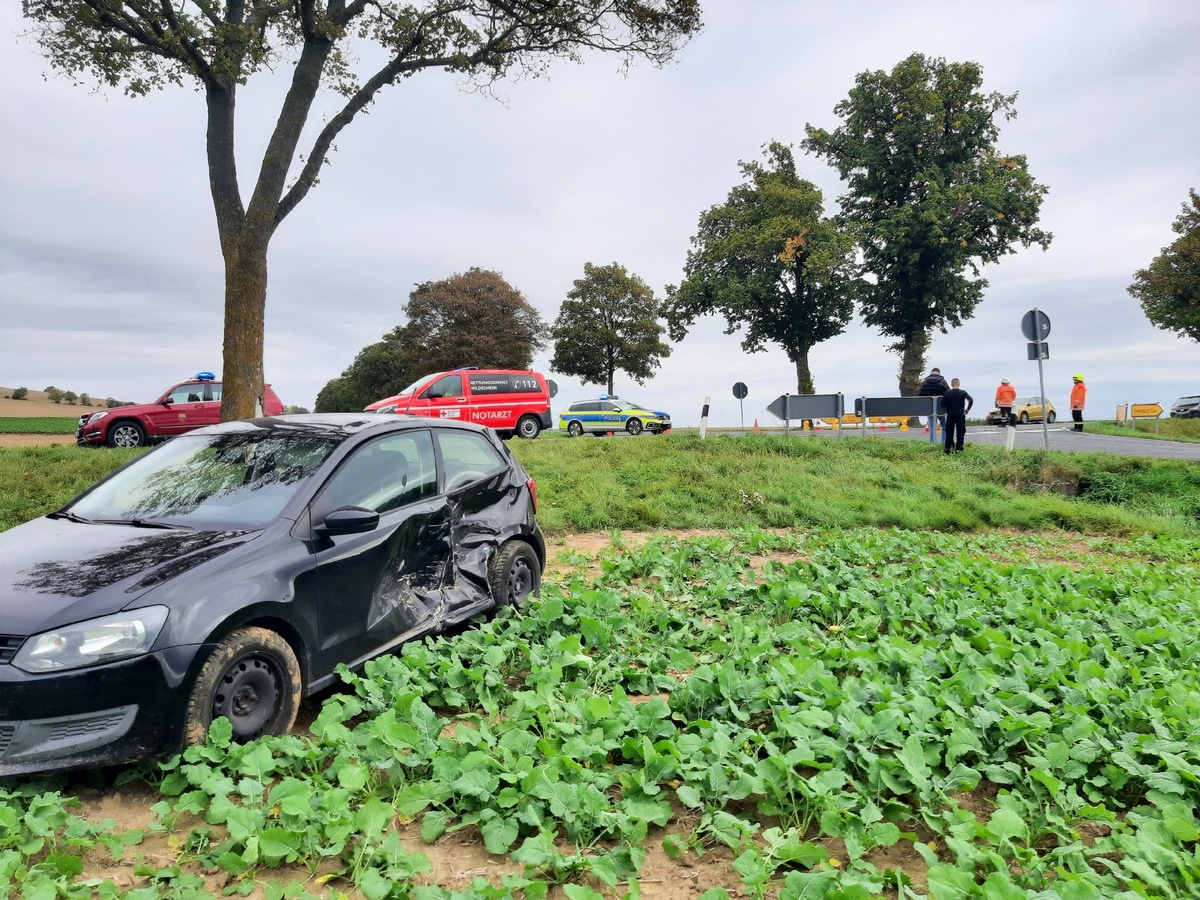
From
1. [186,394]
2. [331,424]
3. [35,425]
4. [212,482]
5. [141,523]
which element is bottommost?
[141,523]

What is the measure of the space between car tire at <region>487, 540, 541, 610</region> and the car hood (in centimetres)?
199

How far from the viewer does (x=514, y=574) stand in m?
5.70

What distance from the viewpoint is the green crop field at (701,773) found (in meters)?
2.56

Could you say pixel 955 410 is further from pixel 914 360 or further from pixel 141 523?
pixel 914 360

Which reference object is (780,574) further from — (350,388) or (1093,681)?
(350,388)

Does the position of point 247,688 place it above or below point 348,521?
below

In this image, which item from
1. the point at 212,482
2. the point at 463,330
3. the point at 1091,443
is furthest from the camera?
the point at 463,330

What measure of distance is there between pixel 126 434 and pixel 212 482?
1728 cm

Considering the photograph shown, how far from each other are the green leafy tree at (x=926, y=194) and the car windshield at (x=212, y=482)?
36.0 meters

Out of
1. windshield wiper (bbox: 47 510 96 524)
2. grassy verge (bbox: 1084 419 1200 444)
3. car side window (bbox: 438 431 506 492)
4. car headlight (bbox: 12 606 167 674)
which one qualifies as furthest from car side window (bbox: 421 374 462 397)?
grassy verge (bbox: 1084 419 1200 444)

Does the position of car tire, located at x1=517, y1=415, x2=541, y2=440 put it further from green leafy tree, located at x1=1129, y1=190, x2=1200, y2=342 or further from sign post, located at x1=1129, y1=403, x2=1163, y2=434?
green leafy tree, located at x1=1129, y1=190, x2=1200, y2=342

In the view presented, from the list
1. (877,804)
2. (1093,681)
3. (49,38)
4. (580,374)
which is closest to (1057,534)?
(1093,681)

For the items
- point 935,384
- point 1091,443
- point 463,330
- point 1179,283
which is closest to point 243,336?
point 935,384

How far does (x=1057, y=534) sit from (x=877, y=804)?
35.5 feet
